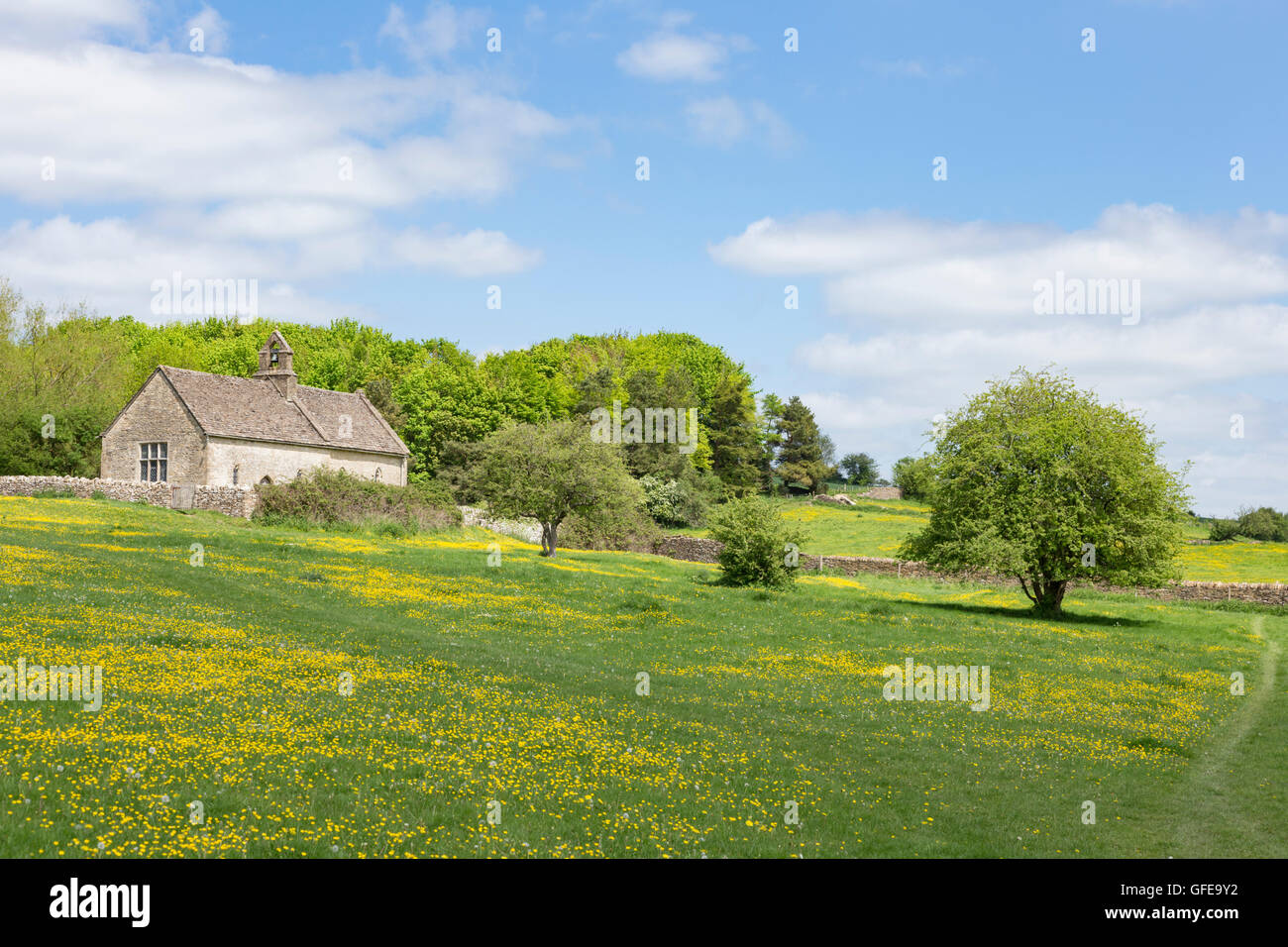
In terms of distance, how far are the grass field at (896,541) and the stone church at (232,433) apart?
32619mm

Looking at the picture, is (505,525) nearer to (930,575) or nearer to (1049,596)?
(930,575)

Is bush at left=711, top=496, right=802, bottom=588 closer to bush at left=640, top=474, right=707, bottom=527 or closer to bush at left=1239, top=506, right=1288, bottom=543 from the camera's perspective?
bush at left=640, top=474, right=707, bottom=527

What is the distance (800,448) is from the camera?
12675cm

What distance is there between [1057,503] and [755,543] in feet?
44.0

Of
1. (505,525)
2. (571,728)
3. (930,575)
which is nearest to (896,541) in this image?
(930,575)

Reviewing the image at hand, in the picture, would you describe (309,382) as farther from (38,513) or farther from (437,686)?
(437,686)

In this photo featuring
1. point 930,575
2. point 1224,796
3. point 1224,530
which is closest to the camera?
point 1224,796

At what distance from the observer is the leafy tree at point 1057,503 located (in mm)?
43062

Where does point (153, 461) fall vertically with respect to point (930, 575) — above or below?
above

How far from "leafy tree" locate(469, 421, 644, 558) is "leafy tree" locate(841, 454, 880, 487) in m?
103

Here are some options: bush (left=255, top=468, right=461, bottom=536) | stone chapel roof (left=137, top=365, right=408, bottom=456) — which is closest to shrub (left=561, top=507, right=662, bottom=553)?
bush (left=255, top=468, right=461, bottom=536)

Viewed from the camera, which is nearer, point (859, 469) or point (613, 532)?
point (613, 532)

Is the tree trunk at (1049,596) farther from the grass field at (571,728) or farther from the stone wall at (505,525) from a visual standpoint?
the stone wall at (505,525)
